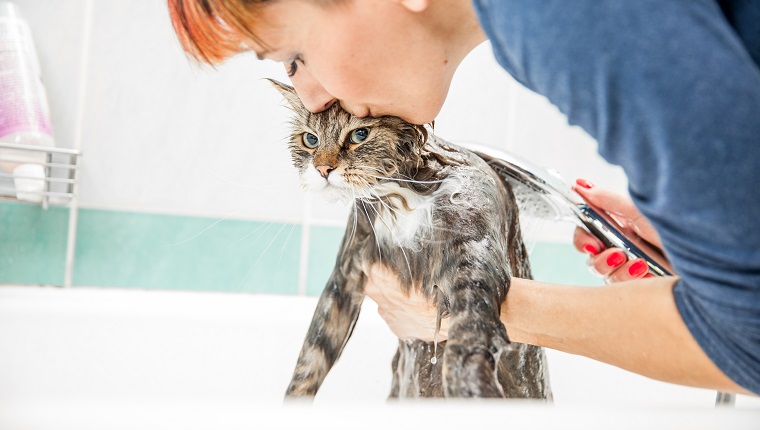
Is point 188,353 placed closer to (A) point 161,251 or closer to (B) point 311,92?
(A) point 161,251

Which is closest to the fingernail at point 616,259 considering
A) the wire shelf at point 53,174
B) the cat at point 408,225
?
the cat at point 408,225

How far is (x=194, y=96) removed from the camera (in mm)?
1566

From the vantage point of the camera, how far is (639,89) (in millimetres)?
451

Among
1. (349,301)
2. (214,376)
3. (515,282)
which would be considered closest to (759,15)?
(515,282)

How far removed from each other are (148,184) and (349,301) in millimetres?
794

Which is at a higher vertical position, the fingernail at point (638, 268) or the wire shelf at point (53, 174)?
the wire shelf at point (53, 174)

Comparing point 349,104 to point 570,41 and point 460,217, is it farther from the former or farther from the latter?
point 570,41

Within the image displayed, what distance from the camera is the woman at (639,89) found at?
1.46 ft

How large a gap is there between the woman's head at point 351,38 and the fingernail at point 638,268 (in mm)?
514

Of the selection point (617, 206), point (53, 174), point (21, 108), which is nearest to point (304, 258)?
point (53, 174)

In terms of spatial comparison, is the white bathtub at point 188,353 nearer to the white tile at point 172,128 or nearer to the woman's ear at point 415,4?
the white tile at point 172,128

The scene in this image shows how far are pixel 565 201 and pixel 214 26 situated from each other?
2.17ft

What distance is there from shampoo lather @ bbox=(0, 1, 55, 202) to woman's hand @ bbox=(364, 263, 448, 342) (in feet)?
2.63

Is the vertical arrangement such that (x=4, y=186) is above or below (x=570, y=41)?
below
